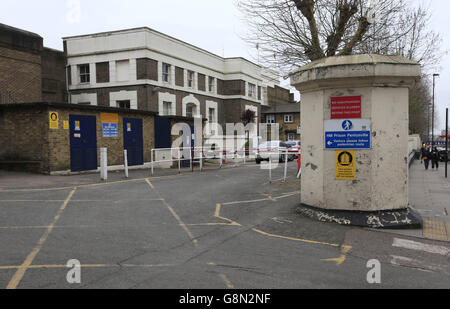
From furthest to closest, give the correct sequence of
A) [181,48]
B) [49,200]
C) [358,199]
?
[181,48]
[49,200]
[358,199]

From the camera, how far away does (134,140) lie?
19.1 meters

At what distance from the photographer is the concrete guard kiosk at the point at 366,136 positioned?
22.7 feet

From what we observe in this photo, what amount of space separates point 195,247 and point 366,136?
153 inches

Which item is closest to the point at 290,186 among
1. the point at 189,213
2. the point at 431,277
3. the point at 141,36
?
the point at 189,213

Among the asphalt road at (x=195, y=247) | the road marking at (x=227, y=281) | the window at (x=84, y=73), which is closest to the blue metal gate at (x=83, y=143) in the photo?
the asphalt road at (x=195, y=247)

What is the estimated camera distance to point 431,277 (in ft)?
14.6

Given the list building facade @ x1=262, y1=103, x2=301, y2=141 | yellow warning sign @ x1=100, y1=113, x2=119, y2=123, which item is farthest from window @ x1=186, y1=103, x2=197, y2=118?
building facade @ x1=262, y1=103, x2=301, y2=141

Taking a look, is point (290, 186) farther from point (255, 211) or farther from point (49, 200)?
point (49, 200)

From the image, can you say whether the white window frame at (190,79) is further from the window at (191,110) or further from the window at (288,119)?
the window at (288,119)

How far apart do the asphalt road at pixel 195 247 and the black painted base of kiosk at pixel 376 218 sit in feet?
0.85

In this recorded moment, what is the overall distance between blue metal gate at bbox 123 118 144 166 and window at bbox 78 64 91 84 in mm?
14011

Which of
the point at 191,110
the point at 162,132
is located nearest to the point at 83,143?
the point at 162,132

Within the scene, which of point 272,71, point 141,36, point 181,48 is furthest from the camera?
point 181,48
